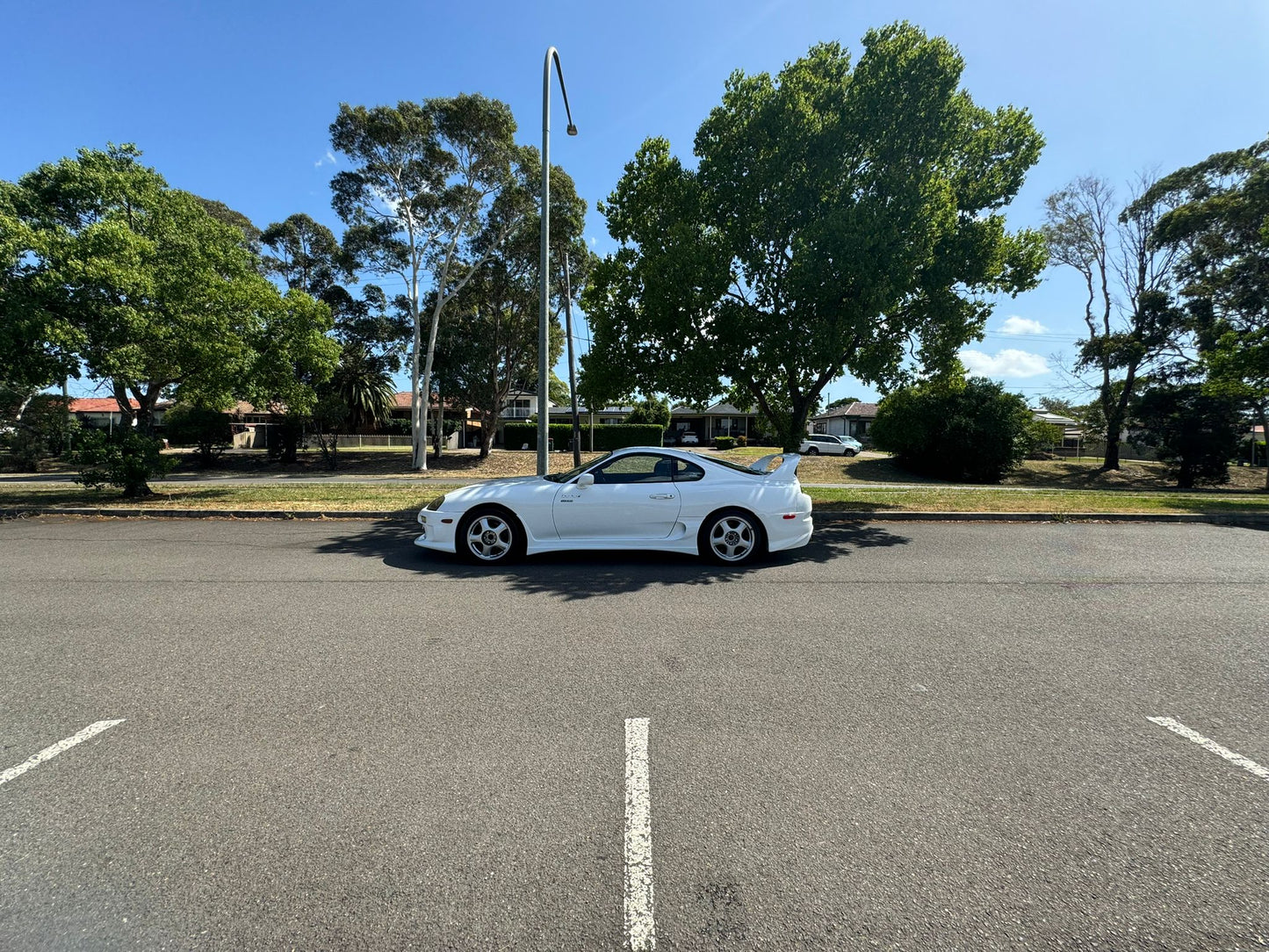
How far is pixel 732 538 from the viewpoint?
7082 millimetres

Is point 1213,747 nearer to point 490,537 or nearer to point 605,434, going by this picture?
point 490,537

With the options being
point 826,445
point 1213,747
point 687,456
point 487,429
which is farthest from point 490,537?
point 826,445

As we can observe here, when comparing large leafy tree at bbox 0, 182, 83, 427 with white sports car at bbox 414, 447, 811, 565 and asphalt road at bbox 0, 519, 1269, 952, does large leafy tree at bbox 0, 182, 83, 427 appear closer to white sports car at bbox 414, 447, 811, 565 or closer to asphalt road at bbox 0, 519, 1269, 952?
asphalt road at bbox 0, 519, 1269, 952

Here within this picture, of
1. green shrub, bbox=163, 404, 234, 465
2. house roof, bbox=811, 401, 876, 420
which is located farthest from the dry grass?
house roof, bbox=811, 401, 876, 420

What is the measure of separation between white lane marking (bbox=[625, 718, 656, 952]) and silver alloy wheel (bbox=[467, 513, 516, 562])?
4145 mm

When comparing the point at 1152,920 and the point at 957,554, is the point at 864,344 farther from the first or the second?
the point at 1152,920

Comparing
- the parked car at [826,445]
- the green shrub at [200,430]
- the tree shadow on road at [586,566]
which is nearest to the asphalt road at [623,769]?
the tree shadow on road at [586,566]

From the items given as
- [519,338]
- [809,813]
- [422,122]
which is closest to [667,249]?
[809,813]

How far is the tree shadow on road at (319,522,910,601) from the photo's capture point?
6.23 m

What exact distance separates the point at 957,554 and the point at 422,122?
24.5 meters

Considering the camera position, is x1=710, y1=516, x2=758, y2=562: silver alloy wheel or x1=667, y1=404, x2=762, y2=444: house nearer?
x1=710, y1=516, x2=758, y2=562: silver alloy wheel

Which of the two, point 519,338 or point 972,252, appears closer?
point 972,252

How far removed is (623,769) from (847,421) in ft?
211

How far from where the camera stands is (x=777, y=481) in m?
7.26
